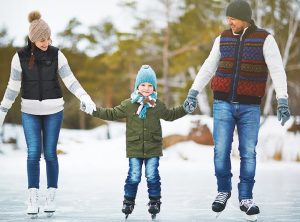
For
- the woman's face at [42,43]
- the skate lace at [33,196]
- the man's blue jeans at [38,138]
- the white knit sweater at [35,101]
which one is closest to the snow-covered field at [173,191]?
the skate lace at [33,196]

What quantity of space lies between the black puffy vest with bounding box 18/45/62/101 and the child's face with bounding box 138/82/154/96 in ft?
2.64

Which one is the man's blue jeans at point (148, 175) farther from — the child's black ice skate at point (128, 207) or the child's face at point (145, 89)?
the child's face at point (145, 89)

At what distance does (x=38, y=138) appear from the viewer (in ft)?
18.5

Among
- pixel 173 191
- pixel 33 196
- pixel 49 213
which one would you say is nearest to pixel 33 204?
pixel 33 196

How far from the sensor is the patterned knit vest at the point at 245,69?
Result: 541 centimetres

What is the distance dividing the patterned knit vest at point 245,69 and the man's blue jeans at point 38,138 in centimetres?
152

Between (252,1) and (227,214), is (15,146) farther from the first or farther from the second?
(227,214)

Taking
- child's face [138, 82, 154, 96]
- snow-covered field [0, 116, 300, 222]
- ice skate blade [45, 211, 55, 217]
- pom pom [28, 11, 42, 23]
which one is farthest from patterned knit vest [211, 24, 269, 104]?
ice skate blade [45, 211, 55, 217]

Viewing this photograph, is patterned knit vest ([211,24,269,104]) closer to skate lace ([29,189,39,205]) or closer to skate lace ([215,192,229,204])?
skate lace ([215,192,229,204])

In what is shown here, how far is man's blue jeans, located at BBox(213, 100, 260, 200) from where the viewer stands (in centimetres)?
541

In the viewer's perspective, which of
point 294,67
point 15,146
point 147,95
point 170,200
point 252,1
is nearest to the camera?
point 147,95

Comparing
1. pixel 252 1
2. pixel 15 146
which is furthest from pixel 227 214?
pixel 15 146

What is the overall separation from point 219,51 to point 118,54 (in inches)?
907

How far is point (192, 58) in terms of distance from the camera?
25219 millimetres
